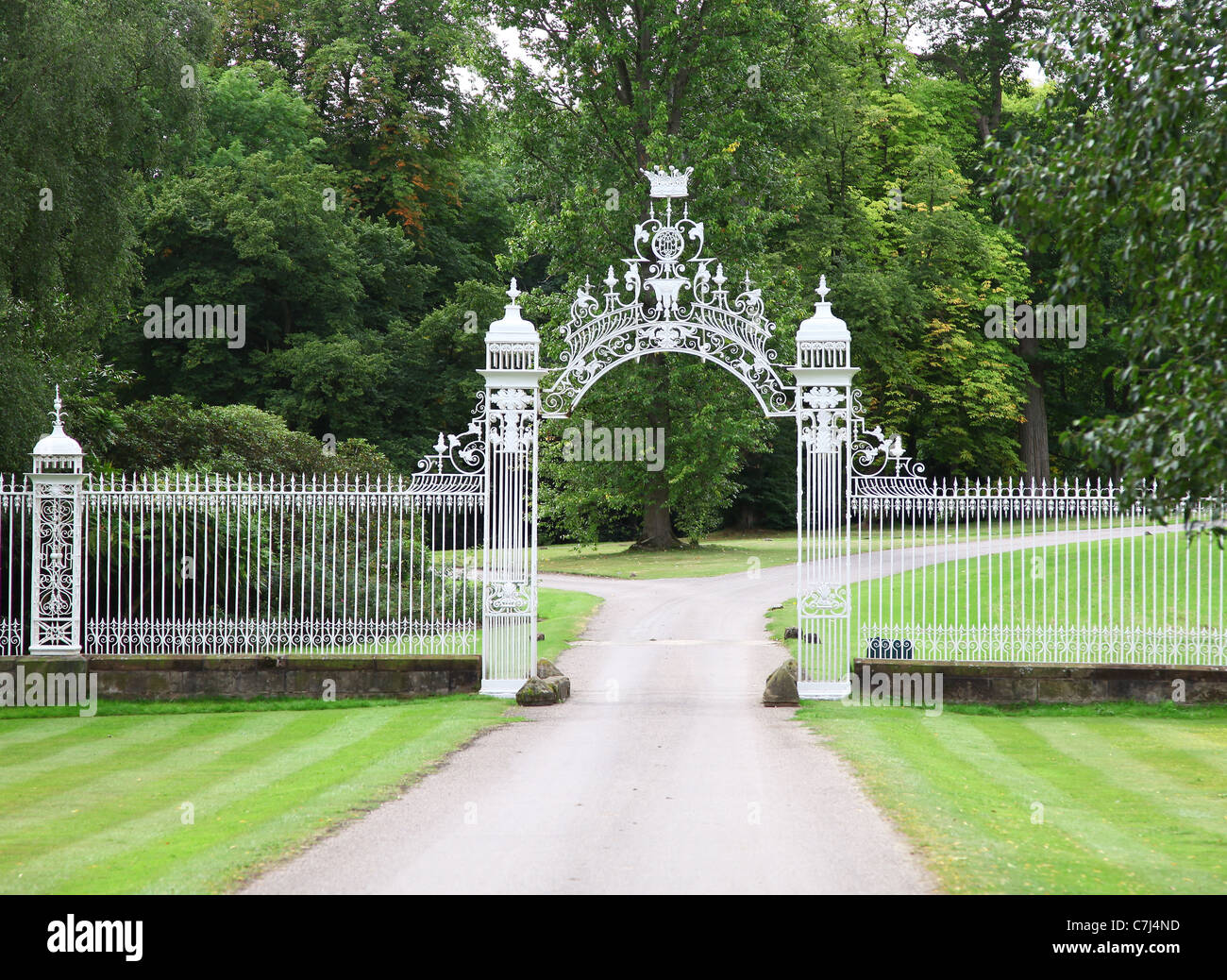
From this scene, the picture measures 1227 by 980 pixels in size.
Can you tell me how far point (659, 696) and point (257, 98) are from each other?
29.5m

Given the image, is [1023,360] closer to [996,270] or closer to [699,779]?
[996,270]

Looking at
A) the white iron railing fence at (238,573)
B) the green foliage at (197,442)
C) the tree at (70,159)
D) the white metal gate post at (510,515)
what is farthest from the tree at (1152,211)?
the green foliage at (197,442)

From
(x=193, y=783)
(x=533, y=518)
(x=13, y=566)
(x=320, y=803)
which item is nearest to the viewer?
(x=320, y=803)

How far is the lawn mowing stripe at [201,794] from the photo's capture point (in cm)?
687

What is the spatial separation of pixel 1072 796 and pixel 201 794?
20.9 feet

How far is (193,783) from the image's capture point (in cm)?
943

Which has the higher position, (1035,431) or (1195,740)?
(1035,431)

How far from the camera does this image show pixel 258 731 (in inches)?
466

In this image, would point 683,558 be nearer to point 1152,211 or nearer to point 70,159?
point 70,159

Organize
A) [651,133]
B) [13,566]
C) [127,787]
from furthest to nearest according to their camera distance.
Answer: [651,133] < [13,566] < [127,787]

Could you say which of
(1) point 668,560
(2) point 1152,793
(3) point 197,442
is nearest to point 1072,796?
(2) point 1152,793

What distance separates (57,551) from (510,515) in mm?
4971

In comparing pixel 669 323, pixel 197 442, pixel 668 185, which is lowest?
pixel 197 442

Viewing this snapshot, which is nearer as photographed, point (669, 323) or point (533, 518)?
point (533, 518)
